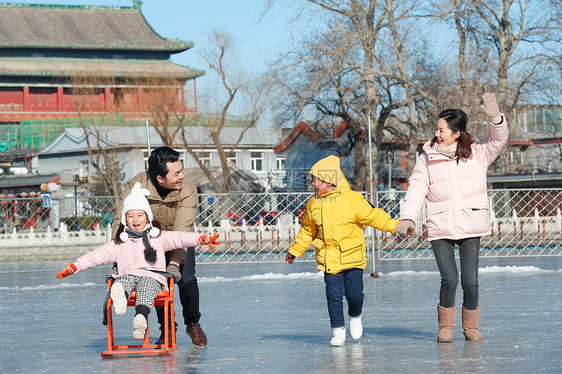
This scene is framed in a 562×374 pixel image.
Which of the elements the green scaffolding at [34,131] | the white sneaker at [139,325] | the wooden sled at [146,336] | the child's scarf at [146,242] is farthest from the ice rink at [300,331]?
the green scaffolding at [34,131]

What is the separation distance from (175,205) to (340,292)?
4.29ft

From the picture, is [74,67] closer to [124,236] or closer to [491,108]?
[124,236]

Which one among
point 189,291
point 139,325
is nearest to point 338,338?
point 189,291

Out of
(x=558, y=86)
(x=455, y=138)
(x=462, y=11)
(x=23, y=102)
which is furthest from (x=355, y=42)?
(x=23, y=102)

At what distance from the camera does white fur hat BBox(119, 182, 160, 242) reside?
5.93 meters

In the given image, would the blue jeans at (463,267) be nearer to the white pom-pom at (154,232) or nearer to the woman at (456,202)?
the woman at (456,202)

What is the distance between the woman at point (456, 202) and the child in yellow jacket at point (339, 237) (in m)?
0.32

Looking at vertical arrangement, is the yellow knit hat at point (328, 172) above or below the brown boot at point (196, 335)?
above

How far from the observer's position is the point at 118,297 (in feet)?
18.6

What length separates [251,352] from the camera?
5.94m

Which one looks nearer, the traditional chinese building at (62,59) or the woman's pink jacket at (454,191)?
the woman's pink jacket at (454,191)

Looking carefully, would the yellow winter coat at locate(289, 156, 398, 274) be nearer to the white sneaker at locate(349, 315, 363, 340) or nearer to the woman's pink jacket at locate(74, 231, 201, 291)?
the white sneaker at locate(349, 315, 363, 340)

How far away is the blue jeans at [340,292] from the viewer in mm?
6109

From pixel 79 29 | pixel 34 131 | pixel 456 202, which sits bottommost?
pixel 456 202
